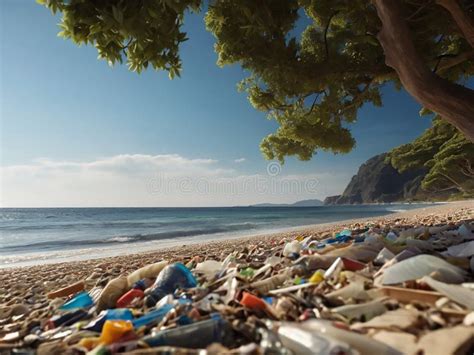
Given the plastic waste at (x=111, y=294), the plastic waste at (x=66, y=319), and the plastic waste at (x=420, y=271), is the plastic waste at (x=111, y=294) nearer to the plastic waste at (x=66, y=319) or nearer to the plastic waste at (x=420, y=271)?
the plastic waste at (x=66, y=319)

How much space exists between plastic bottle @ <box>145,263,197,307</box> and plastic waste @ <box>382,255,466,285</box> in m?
1.53

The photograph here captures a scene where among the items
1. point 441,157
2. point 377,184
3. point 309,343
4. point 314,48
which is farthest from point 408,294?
point 377,184

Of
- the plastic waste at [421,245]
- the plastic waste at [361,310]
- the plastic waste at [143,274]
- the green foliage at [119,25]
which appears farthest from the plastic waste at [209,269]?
the green foliage at [119,25]

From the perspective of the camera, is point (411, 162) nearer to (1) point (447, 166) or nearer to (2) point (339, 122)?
(1) point (447, 166)

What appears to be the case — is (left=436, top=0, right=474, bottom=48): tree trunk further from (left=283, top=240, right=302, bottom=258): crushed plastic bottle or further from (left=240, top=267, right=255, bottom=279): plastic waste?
(left=240, top=267, right=255, bottom=279): plastic waste

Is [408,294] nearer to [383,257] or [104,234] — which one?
[383,257]

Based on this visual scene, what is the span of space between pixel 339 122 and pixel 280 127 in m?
1.57

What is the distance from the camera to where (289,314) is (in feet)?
5.58

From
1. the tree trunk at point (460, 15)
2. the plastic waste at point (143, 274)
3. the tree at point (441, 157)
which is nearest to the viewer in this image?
the plastic waste at point (143, 274)

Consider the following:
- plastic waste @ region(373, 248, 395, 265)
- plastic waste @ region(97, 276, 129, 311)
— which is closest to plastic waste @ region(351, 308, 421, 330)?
plastic waste @ region(373, 248, 395, 265)

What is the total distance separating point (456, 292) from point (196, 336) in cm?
139

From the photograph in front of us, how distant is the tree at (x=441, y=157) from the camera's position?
2099 centimetres

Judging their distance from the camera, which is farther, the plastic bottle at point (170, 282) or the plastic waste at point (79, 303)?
the plastic waste at point (79, 303)

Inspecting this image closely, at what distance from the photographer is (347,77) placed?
724 centimetres
